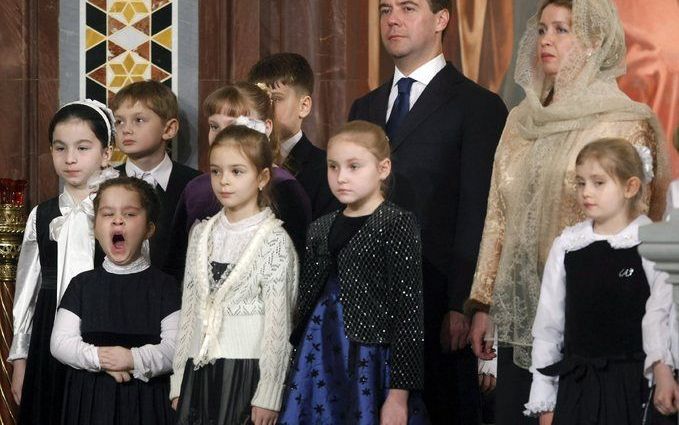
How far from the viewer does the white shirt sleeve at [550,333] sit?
4539 millimetres

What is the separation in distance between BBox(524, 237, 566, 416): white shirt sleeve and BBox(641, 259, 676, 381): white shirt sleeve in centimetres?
34

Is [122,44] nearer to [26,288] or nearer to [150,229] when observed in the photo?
[26,288]

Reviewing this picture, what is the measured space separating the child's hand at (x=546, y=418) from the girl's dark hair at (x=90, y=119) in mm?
2253

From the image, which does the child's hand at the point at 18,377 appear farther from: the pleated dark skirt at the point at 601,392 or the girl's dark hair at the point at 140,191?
the pleated dark skirt at the point at 601,392

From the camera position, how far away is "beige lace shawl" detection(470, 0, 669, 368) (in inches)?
187

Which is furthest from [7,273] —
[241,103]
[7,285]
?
[241,103]

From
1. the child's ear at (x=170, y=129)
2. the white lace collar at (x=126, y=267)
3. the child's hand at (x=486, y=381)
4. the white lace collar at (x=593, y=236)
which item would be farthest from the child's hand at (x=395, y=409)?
the child's ear at (x=170, y=129)

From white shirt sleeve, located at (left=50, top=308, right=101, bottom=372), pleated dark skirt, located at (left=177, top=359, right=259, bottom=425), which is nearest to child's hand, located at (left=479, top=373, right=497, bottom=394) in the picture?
pleated dark skirt, located at (left=177, top=359, right=259, bottom=425)

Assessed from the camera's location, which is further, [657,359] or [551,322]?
[551,322]

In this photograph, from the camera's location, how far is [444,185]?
203 inches

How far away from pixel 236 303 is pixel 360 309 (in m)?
0.45

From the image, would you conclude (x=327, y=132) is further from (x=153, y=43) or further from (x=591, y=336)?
(x=591, y=336)

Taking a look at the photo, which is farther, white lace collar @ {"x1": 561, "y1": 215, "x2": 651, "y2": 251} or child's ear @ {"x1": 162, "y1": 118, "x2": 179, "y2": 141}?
child's ear @ {"x1": 162, "y1": 118, "x2": 179, "y2": 141}

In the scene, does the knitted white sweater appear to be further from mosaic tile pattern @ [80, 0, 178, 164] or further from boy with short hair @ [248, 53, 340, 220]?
mosaic tile pattern @ [80, 0, 178, 164]
